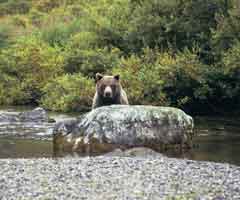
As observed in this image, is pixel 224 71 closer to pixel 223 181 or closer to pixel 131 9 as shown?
pixel 131 9

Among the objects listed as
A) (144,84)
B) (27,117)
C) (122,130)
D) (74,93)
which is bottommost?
(27,117)

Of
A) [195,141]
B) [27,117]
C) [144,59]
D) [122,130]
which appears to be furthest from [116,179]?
[144,59]

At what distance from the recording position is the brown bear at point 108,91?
15.6 m

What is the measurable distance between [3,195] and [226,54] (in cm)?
1385

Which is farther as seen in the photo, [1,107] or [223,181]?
[1,107]

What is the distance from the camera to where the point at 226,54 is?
70.8 ft

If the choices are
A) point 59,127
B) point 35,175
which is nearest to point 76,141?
point 59,127

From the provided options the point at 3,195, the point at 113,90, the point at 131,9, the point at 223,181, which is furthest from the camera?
the point at 131,9

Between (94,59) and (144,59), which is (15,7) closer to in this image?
(94,59)

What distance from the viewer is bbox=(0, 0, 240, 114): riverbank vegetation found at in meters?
22.8

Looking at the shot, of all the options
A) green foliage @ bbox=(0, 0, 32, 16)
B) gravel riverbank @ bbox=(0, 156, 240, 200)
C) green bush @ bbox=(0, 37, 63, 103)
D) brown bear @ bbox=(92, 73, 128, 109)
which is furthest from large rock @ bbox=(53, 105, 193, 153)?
green foliage @ bbox=(0, 0, 32, 16)

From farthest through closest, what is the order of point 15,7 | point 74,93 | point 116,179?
point 15,7 → point 74,93 → point 116,179

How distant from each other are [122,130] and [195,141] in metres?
3.28

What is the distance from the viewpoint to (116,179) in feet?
34.7
